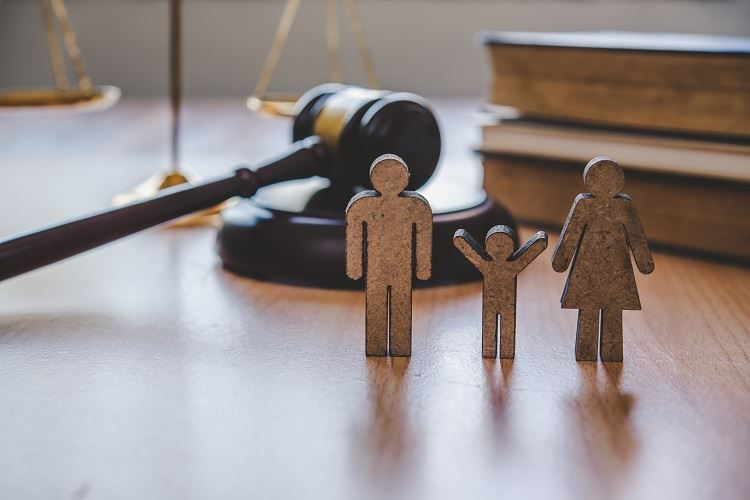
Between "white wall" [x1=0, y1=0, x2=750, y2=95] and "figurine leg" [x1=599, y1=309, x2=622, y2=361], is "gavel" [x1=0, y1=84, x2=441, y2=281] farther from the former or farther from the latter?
"white wall" [x1=0, y1=0, x2=750, y2=95]

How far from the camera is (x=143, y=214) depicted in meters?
0.72

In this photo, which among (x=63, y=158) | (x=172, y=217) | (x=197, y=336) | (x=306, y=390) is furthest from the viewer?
(x=63, y=158)

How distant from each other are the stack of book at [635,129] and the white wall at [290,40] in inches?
98.8

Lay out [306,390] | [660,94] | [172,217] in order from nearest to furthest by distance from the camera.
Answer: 1. [306,390]
2. [172,217]
3. [660,94]

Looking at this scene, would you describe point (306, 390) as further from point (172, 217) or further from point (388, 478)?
point (172, 217)

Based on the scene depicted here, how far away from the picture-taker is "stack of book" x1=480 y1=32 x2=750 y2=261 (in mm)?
827

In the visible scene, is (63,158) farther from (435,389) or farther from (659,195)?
(435,389)

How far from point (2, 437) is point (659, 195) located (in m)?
0.63

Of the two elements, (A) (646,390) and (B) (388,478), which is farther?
(A) (646,390)

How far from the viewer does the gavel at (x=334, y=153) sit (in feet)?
2.39

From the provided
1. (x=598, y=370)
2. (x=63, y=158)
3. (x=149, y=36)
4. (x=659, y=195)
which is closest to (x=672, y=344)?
(x=598, y=370)

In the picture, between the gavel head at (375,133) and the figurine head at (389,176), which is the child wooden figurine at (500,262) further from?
the gavel head at (375,133)

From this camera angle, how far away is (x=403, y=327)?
59 centimetres

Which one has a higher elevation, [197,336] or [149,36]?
Result: [149,36]
